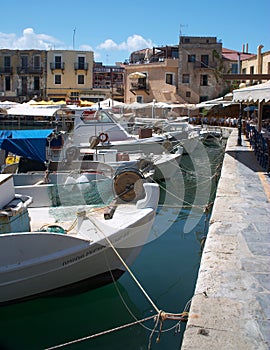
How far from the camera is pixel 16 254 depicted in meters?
6.41

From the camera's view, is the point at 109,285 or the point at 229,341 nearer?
the point at 229,341

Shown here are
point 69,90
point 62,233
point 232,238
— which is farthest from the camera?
point 69,90

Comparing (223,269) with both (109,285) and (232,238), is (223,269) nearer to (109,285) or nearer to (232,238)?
(232,238)

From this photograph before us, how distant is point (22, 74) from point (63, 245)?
1899 inches

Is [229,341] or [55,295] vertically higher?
[229,341]

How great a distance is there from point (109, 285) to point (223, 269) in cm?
Answer: 332

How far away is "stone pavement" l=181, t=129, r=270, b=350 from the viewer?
11.5ft

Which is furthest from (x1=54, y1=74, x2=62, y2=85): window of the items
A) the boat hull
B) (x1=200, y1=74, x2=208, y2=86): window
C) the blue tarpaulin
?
the boat hull

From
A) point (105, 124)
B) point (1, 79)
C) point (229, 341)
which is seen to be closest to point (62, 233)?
point (229, 341)

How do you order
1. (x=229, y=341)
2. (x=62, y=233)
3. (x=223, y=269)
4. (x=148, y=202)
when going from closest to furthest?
(x=229, y=341), (x=223, y=269), (x=62, y=233), (x=148, y=202)

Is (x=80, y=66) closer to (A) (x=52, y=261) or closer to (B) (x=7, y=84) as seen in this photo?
(B) (x=7, y=84)

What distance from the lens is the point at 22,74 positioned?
51.5 metres

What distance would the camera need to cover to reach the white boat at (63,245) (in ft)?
21.1

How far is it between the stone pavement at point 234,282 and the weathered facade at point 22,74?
46075 mm
